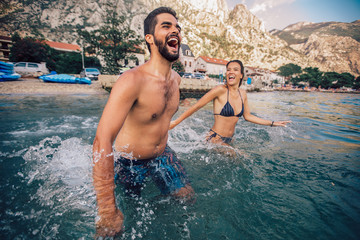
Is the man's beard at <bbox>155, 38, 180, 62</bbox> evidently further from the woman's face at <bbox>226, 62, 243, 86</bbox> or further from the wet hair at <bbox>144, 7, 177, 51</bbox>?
the woman's face at <bbox>226, 62, 243, 86</bbox>

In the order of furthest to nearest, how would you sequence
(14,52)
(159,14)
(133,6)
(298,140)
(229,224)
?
(133,6)
(14,52)
(298,140)
(229,224)
(159,14)

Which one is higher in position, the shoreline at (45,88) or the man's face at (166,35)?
the man's face at (166,35)

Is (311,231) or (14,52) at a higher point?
(14,52)

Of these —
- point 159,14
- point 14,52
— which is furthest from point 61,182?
point 14,52

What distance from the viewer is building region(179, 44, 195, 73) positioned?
183 ft

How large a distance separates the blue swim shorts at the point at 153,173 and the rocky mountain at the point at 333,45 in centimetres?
14288

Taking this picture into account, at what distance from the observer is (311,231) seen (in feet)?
5.12

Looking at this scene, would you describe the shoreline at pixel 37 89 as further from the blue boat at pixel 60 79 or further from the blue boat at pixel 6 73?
the blue boat at pixel 60 79

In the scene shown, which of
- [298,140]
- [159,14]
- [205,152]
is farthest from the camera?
[298,140]

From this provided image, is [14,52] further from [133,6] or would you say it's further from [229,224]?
[133,6]

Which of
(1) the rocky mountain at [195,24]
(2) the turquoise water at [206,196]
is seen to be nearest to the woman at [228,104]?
(2) the turquoise water at [206,196]

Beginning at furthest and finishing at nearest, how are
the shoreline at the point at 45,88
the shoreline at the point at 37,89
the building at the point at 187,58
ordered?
the building at the point at 187,58 → the shoreline at the point at 45,88 → the shoreline at the point at 37,89

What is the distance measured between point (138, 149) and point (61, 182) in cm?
141

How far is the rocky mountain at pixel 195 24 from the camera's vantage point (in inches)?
2369
